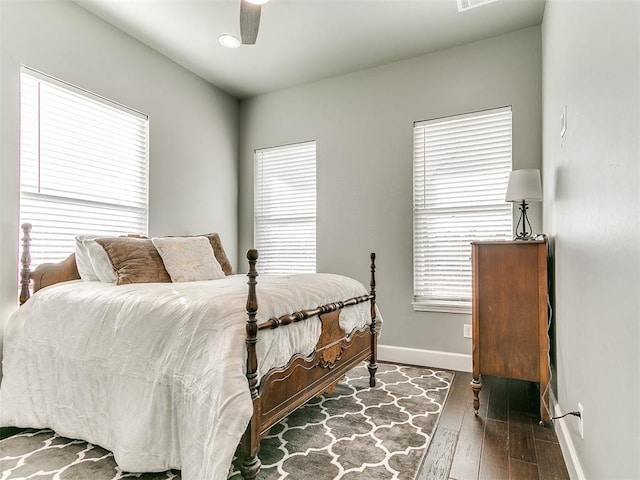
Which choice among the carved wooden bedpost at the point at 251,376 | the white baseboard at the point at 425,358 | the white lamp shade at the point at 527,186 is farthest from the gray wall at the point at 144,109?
the white lamp shade at the point at 527,186

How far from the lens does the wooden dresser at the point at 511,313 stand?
2.36 metres

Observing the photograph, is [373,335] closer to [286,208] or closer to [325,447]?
[325,447]

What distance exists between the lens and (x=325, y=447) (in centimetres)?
208

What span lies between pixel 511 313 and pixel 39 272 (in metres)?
3.07

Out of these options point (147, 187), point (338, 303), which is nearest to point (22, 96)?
point (147, 187)

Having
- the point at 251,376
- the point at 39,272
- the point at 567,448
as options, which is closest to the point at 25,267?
the point at 39,272

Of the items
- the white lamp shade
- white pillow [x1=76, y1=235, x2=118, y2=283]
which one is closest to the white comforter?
white pillow [x1=76, y1=235, x2=118, y2=283]

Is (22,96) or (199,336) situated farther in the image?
(22,96)

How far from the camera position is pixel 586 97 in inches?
59.6

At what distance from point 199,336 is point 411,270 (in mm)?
2403

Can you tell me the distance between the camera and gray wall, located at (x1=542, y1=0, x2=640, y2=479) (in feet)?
3.21

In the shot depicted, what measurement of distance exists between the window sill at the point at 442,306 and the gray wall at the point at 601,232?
1.21 m

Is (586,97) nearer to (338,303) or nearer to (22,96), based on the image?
(338,303)

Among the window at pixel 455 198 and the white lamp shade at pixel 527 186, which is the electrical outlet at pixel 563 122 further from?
the window at pixel 455 198
